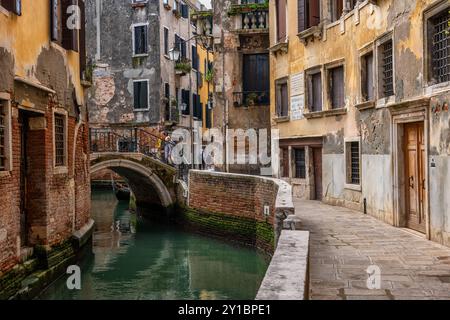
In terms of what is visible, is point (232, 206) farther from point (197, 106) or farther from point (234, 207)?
point (197, 106)

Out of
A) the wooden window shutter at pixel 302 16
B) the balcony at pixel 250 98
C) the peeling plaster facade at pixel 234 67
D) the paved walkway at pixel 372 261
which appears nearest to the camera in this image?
the paved walkway at pixel 372 261

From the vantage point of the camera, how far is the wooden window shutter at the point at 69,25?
1266 cm

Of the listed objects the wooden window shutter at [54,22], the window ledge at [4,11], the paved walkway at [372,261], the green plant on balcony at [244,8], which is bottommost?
the paved walkway at [372,261]

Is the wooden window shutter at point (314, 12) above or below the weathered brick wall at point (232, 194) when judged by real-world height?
above

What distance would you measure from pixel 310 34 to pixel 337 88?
1.83m

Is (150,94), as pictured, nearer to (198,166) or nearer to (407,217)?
(198,166)

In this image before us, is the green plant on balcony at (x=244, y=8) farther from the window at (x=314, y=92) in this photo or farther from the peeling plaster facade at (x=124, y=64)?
the peeling plaster facade at (x=124, y=64)

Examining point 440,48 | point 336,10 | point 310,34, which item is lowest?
point 440,48

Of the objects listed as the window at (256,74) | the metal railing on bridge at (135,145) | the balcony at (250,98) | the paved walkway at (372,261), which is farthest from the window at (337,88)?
the metal railing on bridge at (135,145)

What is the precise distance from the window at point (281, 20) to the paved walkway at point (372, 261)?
8.27 meters

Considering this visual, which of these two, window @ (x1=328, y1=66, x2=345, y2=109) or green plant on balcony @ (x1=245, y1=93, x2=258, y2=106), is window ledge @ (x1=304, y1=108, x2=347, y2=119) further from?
green plant on balcony @ (x1=245, y1=93, x2=258, y2=106)

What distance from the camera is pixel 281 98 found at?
18891 millimetres

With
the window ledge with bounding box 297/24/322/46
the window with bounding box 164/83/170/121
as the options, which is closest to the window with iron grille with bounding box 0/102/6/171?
the window ledge with bounding box 297/24/322/46

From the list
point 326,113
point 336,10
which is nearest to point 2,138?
point 326,113
